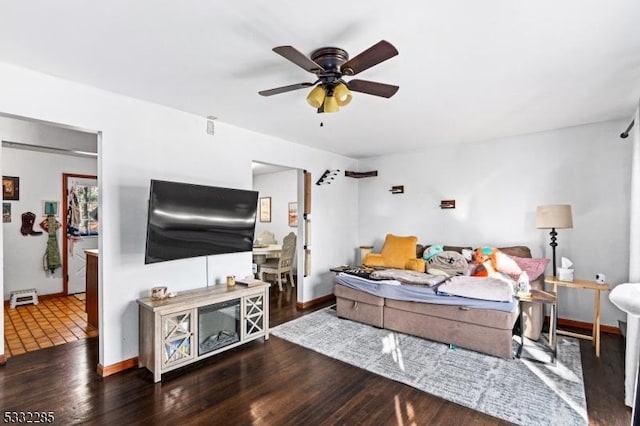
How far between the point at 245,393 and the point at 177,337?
79cm

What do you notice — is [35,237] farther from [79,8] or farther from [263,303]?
[79,8]

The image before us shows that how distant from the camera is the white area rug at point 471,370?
2.31 meters

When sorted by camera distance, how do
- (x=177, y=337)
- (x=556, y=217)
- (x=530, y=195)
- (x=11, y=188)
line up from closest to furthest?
(x=177, y=337) → (x=556, y=217) → (x=530, y=195) → (x=11, y=188)

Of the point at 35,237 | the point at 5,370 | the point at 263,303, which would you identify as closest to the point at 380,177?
the point at 263,303

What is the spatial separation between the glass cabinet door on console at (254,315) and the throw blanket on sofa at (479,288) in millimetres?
1946

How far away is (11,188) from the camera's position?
4.78 metres

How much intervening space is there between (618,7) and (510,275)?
290 cm

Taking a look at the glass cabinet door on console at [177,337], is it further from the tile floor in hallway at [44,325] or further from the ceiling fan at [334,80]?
the ceiling fan at [334,80]

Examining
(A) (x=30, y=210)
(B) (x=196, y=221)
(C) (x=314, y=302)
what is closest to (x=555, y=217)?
(C) (x=314, y=302)

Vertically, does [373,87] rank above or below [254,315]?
above

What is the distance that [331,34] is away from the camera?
6.36ft

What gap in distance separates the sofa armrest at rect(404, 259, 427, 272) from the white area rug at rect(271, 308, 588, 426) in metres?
1.01

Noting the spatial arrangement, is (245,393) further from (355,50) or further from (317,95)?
(355,50)

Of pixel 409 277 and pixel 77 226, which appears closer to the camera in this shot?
pixel 409 277
